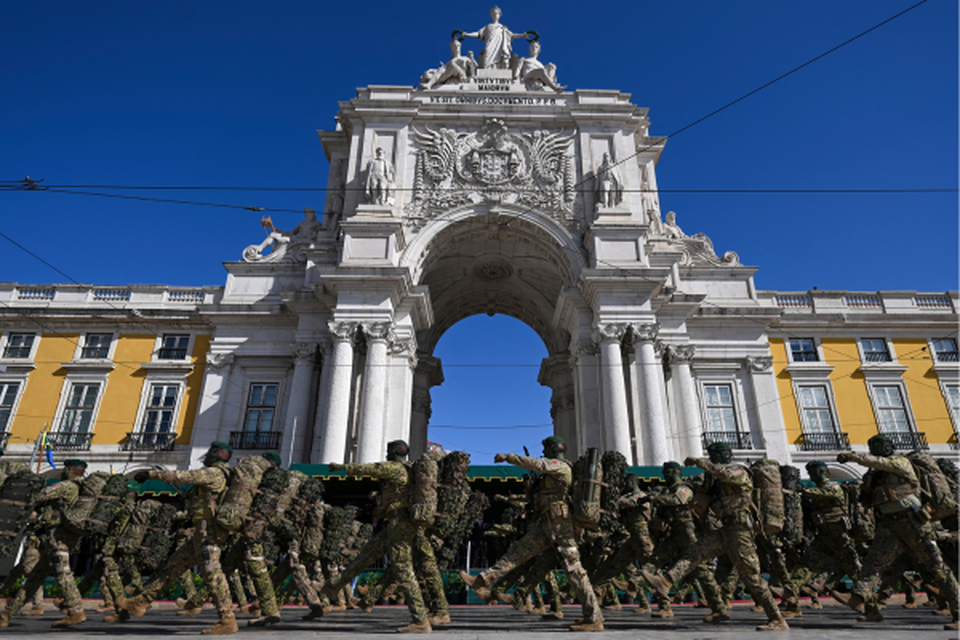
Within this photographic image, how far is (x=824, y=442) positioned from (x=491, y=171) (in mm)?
17206

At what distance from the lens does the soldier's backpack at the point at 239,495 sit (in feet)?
24.8

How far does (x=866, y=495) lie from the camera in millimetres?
→ 8555

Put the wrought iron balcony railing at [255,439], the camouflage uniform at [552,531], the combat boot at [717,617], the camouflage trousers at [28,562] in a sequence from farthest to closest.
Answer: the wrought iron balcony railing at [255,439] < the camouflage trousers at [28,562] < the combat boot at [717,617] < the camouflage uniform at [552,531]

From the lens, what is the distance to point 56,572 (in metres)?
8.30

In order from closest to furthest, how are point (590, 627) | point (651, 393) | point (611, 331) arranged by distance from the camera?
point (590, 627) → point (651, 393) → point (611, 331)

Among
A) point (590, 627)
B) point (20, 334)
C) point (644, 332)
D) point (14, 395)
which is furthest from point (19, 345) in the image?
point (590, 627)

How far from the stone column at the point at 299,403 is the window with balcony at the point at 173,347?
17.0 feet

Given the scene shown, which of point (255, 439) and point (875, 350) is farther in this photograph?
point (875, 350)

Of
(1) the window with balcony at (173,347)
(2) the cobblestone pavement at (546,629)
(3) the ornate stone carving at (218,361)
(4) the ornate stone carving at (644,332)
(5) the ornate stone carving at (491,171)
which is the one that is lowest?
(2) the cobblestone pavement at (546,629)

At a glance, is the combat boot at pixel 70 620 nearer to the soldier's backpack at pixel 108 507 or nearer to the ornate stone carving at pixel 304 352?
the soldier's backpack at pixel 108 507

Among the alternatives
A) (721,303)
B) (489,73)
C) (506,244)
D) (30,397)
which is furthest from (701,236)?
(30,397)

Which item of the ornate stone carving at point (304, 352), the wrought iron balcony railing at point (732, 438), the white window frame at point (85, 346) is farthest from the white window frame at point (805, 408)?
the white window frame at point (85, 346)

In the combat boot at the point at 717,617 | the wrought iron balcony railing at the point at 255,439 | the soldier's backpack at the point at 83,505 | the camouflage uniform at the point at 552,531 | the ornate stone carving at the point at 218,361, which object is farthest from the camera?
the ornate stone carving at the point at 218,361

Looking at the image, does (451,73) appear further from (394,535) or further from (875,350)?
(394,535)
